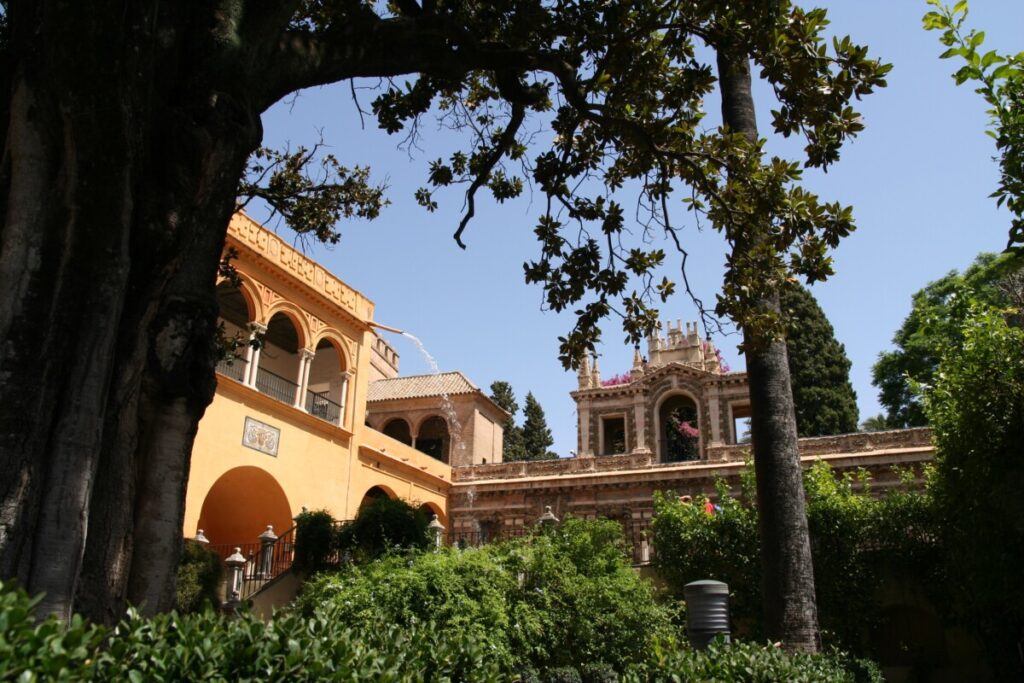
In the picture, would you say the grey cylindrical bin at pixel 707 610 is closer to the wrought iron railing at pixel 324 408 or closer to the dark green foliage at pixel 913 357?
the wrought iron railing at pixel 324 408

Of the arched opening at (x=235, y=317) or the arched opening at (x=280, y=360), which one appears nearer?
the arched opening at (x=235, y=317)

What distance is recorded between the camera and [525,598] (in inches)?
443

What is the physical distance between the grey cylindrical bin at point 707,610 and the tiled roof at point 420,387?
23.4m

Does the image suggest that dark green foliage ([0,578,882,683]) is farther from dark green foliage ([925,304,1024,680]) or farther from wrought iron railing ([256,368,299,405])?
wrought iron railing ([256,368,299,405])

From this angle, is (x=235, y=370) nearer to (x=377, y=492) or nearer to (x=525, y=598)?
(x=377, y=492)

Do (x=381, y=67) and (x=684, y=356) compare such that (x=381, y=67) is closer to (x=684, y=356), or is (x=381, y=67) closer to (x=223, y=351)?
(x=223, y=351)

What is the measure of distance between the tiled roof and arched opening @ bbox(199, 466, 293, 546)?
12.3 meters

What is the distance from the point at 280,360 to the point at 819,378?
2078 cm

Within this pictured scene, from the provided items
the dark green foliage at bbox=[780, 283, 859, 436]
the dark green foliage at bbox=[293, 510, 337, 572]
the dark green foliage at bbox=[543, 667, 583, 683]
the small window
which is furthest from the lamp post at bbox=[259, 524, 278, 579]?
the dark green foliage at bbox=[780, 283, 859, 436]

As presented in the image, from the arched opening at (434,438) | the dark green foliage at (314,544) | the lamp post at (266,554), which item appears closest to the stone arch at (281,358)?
the lamp post at (266,554)

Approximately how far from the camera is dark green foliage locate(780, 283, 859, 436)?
101 ft

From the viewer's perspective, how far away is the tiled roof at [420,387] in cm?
3116

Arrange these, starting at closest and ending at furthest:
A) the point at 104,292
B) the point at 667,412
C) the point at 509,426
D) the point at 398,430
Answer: the point at 104,292
the point at 398,430
the point at 667,412
the point at 509,426

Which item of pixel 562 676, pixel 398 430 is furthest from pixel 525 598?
pixel 398 430
